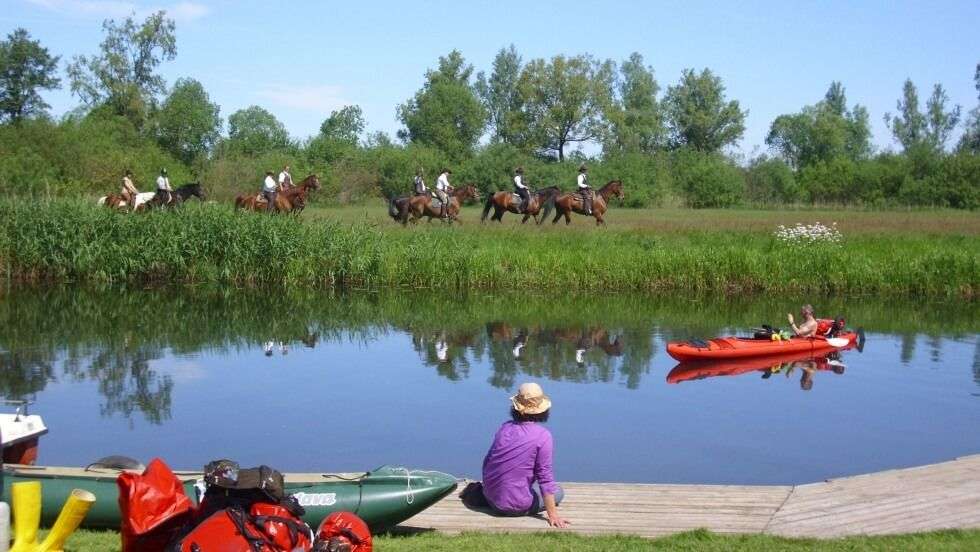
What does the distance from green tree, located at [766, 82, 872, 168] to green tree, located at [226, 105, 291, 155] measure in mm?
42105

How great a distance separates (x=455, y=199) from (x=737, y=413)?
22462mm

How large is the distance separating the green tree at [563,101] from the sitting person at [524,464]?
218 feet

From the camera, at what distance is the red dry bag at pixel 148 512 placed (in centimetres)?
647

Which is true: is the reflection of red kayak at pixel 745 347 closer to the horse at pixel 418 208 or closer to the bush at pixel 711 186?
the horse at pixel 418 208

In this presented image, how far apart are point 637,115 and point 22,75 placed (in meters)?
42.2

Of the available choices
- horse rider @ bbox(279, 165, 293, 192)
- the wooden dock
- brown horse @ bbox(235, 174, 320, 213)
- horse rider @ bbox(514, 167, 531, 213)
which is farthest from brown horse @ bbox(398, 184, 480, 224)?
the wooden dock

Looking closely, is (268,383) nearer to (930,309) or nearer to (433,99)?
(930,309)

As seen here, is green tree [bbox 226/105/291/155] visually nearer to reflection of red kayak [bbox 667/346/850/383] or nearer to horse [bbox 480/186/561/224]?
horse [bbox 480/186/561/224]

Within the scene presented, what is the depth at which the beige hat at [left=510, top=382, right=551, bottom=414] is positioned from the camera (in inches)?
311

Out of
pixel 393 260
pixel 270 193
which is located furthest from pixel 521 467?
pixel 270 193

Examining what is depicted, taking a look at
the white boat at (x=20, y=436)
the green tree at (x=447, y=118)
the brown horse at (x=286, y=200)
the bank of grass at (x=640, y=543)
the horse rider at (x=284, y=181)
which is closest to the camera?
the bank of grass at (x=640, y=543)

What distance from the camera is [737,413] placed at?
1402 cm

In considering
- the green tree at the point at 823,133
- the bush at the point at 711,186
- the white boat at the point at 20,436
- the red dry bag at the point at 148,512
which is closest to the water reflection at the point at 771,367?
the white boat at the point at 20,436

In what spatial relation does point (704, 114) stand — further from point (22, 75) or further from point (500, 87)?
point (22, 75)
